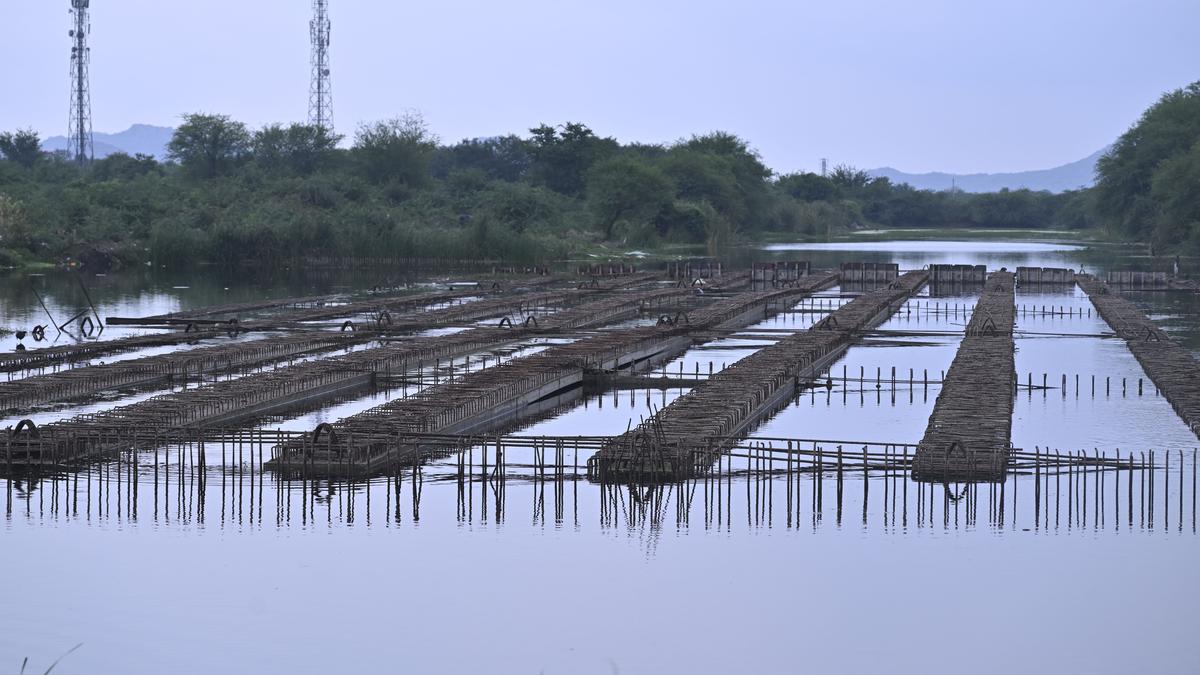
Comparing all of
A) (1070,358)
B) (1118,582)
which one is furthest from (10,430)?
(1070,358)

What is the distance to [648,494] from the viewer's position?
73.5ft

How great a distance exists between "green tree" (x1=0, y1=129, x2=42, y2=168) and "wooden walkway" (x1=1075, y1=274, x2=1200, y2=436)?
107 meters

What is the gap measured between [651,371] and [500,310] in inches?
774

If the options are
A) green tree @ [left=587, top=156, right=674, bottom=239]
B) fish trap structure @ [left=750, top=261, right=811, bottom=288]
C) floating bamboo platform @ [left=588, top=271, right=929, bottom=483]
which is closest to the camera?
floating bamboo platform @ [left=588, top=271, right=929, bottom=483]

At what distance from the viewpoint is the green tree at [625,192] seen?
4756 inches

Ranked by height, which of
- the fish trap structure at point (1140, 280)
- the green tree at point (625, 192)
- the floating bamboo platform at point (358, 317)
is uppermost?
the green tree at point (625, 192)

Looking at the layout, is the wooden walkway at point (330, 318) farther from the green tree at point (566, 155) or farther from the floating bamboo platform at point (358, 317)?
the green tree at point (566, 155)

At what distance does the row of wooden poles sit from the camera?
21672 millimetres

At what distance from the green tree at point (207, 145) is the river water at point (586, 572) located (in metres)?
104

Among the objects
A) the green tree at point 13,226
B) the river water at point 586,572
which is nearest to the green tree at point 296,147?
the green tree at point 13,226

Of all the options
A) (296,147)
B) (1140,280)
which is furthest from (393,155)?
(1140,280)

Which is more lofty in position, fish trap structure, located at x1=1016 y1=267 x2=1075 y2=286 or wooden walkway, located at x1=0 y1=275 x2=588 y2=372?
fish trap structure, located at x1=1016 y1=267 x2=1075 y2=286

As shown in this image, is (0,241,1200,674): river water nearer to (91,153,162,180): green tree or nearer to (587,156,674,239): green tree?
(587,156,674,239): green tree

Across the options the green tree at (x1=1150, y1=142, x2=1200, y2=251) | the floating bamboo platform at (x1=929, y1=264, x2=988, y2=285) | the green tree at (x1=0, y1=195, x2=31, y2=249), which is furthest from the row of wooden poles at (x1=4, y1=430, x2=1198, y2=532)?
the green tree at (x1=1150, y1=142, x2=1200, y2=251)
